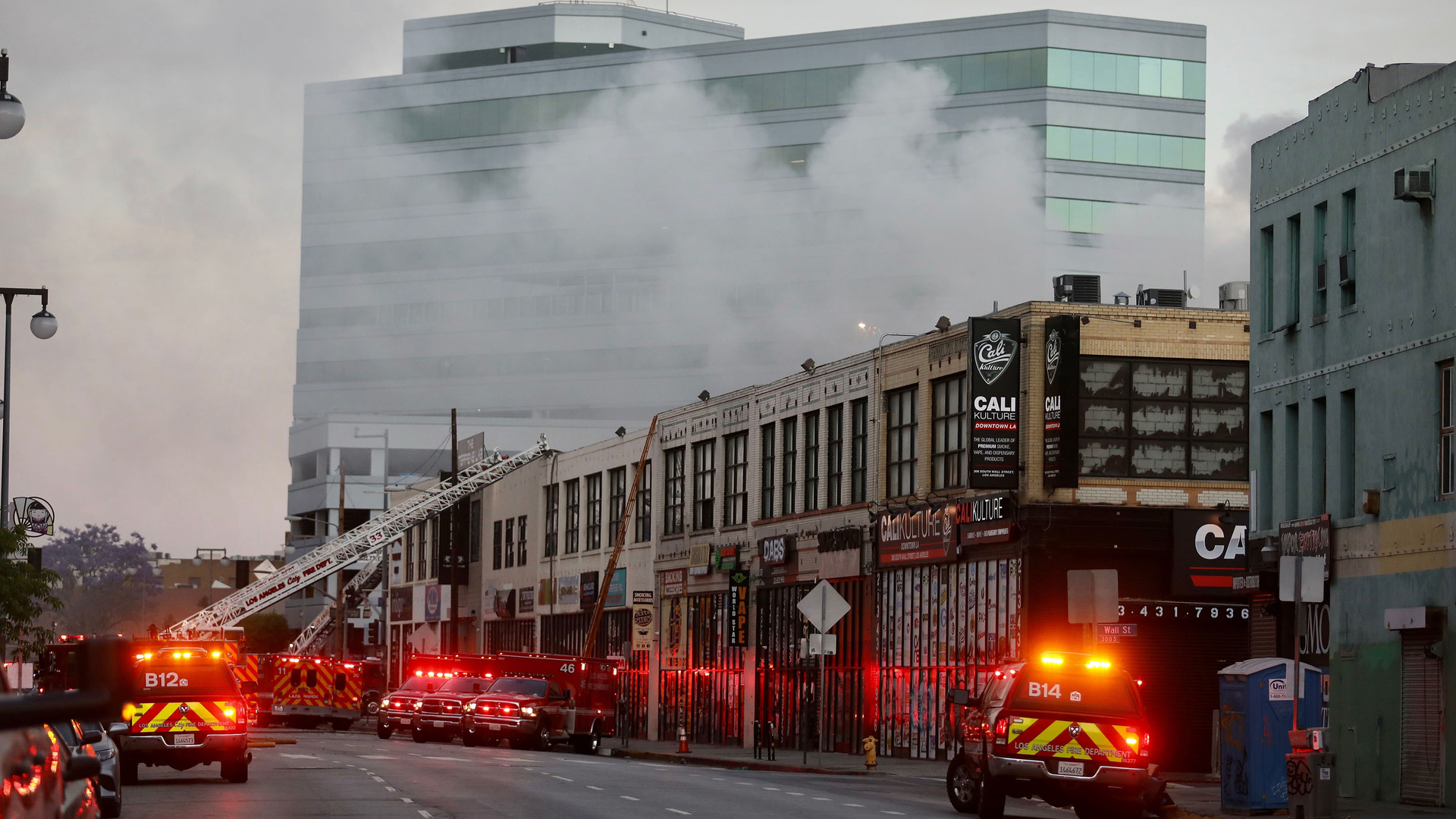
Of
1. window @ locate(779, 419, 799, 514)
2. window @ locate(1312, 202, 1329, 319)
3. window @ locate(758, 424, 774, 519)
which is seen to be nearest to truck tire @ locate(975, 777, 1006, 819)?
window @ locate(1312, 202, 1329, 319)

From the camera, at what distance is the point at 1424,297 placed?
2619cm

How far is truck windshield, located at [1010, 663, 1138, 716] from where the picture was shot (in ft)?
72.9

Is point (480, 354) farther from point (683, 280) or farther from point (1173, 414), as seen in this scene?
point (1173, 414)

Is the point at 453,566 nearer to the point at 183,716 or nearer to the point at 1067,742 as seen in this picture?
the point at 183,716

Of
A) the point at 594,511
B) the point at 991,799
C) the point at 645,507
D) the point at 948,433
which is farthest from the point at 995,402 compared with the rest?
the point at 594,511

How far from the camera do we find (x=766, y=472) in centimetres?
5628

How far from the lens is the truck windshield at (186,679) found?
27.7 meters

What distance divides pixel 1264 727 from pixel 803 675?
28.2 meters

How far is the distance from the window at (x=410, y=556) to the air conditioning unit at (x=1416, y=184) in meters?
68.8

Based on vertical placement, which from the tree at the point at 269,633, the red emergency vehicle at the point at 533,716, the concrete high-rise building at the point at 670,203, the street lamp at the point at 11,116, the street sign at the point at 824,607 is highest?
the concrete high-rise building at the point at 670,203

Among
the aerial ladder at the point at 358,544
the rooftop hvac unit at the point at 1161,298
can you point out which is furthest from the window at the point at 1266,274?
the aerial ladder at the point at 358,544

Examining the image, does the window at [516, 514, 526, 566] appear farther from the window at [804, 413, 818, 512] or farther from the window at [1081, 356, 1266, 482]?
the window at [1081, 356, 1266, 482]

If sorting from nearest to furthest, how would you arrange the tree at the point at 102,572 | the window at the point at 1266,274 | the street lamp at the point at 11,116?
1. the street lamp at the point at 11,116
2. the window at the point at 1266,274
3. the tree at the point at 102,572

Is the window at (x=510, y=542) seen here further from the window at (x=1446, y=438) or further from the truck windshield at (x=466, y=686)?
the window at (x=1446, y=438)
